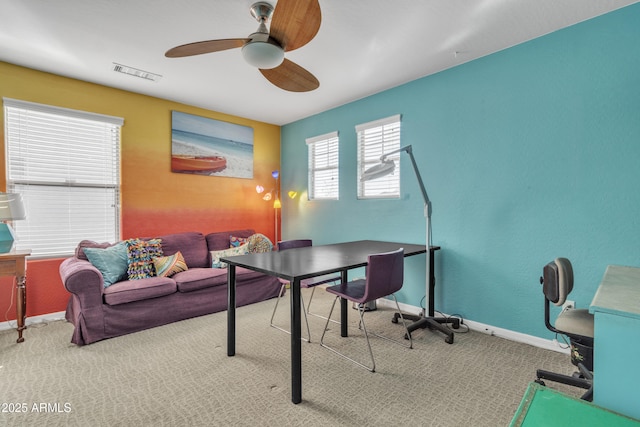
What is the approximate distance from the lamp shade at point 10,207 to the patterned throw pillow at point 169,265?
3.92 feet

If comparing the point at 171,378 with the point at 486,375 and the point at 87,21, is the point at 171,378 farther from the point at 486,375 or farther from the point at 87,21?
the point at 87,21

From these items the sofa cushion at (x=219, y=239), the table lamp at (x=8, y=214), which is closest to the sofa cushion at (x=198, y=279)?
the sofa cushion at (x=219, y=239)

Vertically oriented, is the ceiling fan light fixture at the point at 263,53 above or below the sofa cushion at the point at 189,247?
above

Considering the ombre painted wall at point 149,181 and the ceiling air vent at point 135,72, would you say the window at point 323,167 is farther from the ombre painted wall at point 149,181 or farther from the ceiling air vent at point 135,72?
the ceiling air vent at point 135,72

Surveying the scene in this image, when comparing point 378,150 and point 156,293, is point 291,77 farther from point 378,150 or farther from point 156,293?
point 156,293

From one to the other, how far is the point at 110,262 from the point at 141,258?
28 centimetres

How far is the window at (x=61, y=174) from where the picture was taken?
3.11 metres

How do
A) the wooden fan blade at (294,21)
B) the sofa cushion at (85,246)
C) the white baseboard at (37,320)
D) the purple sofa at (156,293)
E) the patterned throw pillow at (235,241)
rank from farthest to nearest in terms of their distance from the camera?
the patterned throw pillow at (235,241)
the sofa cushion at (85,246)
the white baseboard at (37,320)
the purple sofa at (156,293)
the wooden fan blade at (294,21)

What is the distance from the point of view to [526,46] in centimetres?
267

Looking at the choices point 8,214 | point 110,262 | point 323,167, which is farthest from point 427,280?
point 8,214

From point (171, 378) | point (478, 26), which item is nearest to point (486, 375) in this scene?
point (171, 378)

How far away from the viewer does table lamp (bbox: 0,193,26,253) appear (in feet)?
8.51

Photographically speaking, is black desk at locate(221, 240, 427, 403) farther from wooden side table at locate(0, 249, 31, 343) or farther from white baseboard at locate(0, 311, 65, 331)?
white baseboard at locate(0, 311, 65, 331)

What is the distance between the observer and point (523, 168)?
106 inches
